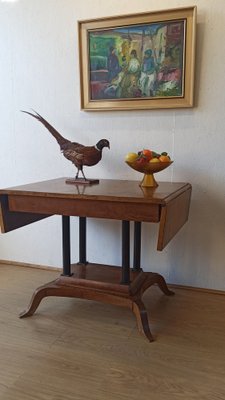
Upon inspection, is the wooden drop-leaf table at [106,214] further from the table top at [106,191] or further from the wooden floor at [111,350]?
the wooden floor at [111,350]

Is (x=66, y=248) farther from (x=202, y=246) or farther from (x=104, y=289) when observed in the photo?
(x=202, y=246)

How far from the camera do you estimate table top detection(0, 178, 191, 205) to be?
161 centimetres

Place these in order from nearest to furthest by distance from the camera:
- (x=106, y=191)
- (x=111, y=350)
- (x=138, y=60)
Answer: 1. (x=111, y=350)
2. (x=106, y=191)
3. (x=138, y=60)

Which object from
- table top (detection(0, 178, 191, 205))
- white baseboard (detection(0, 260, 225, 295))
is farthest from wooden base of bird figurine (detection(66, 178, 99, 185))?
white baseboard (detection(0, 260, 225, 295))

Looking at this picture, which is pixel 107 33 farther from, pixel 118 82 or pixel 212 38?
pixel 212 38

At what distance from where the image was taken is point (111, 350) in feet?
5.41

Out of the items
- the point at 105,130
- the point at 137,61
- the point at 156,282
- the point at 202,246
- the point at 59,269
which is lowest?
the point at 59,269

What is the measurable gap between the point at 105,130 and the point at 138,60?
0.48 meters

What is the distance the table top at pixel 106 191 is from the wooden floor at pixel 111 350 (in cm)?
70

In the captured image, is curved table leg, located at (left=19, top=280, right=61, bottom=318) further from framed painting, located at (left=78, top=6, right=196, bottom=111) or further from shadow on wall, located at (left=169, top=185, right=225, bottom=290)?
framed painting, located at (left=78, top=6, right=196, bottom=111)

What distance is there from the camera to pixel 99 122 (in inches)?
92.5

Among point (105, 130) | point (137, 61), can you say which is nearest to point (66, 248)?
point (105, 130)

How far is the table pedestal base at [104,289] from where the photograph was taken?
1.78 meters

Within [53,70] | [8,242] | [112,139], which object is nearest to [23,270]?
[8,242]
